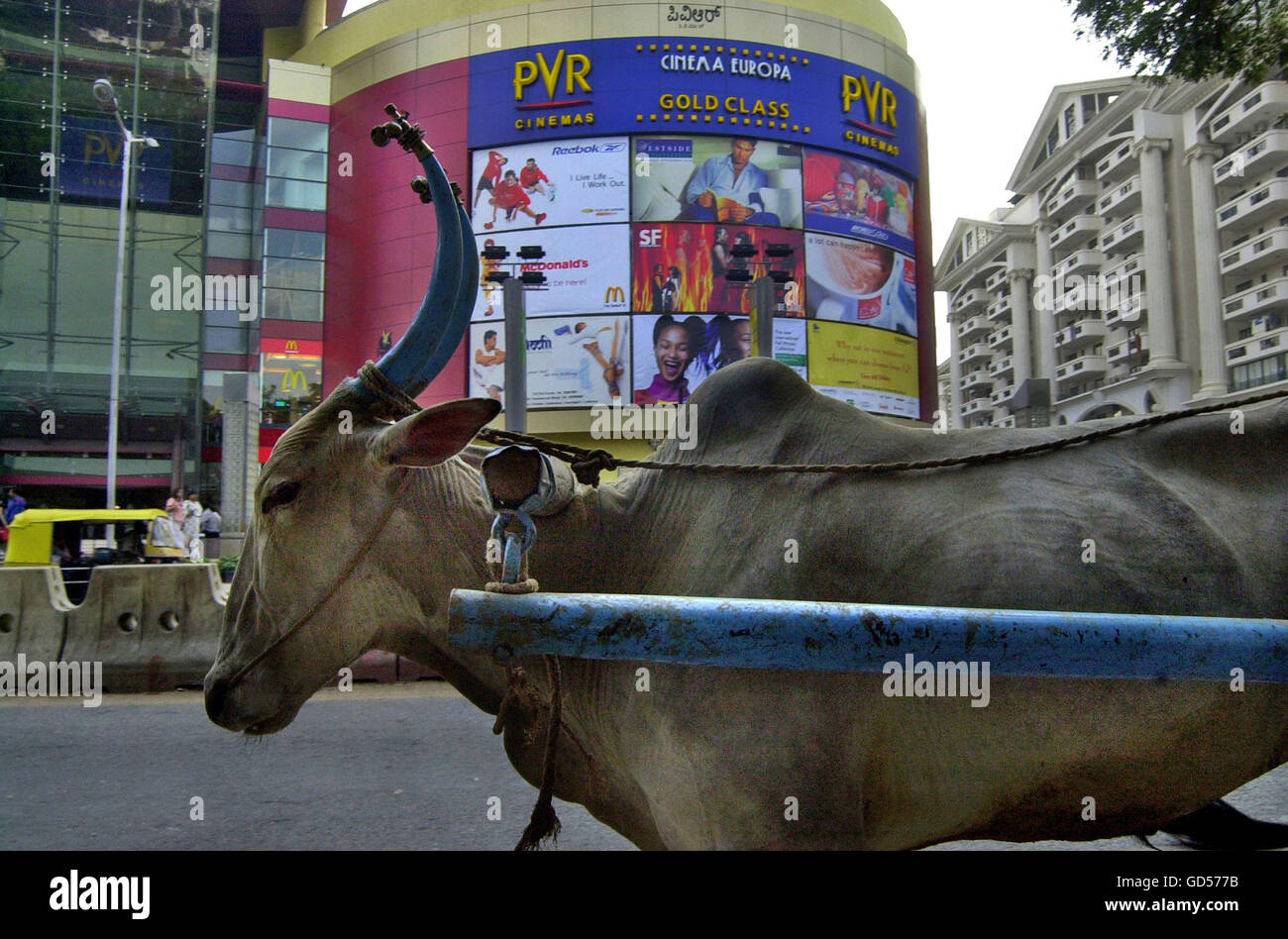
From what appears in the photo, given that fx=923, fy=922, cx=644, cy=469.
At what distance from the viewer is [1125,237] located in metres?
40.5

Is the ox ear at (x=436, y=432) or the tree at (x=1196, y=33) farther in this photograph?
the tree at (x=1196, y=33)

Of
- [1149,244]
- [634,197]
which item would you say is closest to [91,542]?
[634,197]

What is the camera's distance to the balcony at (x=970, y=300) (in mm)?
59156

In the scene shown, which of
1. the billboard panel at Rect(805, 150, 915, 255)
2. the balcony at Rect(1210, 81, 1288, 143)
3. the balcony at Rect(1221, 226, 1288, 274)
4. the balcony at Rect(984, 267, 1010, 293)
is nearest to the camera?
the billboard panel at Rect(805, 150, 915, 255)

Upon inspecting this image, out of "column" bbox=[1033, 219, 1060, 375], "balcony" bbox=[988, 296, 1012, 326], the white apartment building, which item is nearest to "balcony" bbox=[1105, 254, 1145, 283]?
the white apartment building

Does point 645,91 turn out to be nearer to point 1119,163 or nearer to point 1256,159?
point 1256,159

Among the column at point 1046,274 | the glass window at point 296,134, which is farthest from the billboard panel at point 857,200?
the column at point 1046,274

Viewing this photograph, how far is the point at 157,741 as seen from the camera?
6.03 meters

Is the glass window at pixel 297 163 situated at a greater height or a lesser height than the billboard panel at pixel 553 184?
greater

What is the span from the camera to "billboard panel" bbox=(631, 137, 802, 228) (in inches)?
965

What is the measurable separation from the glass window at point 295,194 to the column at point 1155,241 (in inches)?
1263

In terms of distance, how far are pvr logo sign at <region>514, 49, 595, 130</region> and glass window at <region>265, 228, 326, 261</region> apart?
6829mm

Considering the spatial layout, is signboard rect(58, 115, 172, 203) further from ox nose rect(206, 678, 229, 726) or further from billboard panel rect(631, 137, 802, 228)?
ox nose rect(206, 678, 229, 726)

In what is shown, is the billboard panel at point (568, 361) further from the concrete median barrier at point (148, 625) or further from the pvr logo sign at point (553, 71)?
the concrete median barrier at point (148, 625)
